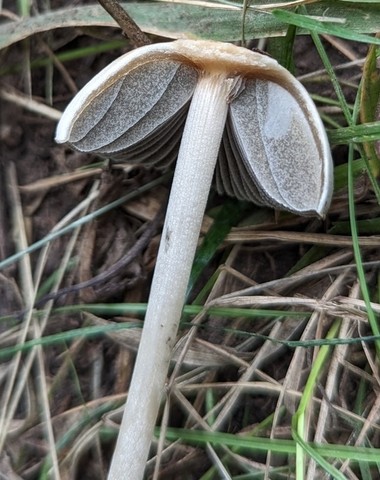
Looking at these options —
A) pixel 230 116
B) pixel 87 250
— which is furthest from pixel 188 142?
pixel 87 250

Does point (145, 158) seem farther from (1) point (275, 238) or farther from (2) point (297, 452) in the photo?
(2) point (297, 452)

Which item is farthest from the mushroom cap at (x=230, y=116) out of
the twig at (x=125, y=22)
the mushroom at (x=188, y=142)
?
the twig at (x=125, y=22)

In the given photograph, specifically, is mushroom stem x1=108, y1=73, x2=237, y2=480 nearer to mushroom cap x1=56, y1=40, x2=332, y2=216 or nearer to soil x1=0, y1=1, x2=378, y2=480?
mushroom cap x1=56, y1=40, x2=332, y2=216

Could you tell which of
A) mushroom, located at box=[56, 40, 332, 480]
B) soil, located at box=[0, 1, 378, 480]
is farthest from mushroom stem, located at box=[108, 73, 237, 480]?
soil, located at box=[0, 1, 378, 480]

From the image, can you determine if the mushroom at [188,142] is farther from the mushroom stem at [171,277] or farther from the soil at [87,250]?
the soil at [87,250]

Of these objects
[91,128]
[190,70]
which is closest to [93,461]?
[91,128]

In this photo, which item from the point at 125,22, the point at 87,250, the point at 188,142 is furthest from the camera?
the point at 87,250

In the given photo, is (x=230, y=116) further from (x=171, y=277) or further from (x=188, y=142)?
(x=171, y=277)
